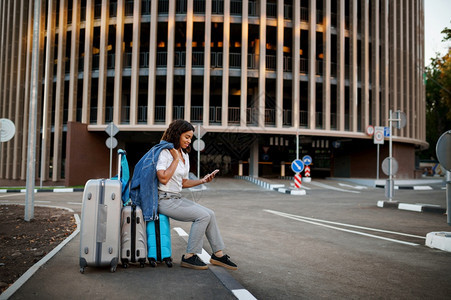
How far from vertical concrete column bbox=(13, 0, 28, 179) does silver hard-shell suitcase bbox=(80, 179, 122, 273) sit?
90.9 ft

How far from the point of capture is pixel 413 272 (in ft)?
13.2

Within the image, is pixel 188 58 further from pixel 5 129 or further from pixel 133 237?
pixel 133 237

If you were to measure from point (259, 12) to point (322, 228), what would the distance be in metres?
20.7

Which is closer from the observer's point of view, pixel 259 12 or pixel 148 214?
pixel 148 214

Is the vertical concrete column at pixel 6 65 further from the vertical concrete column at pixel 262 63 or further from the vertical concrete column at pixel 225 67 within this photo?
the vertical concrete column at pixel 262 63

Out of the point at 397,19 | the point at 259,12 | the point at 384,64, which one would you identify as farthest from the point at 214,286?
the point at 397,19

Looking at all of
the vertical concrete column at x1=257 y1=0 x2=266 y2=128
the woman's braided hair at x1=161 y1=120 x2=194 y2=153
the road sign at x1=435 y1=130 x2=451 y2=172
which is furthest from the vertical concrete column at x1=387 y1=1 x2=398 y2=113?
the woman's braided hair at x1=161 y1=120 x2=194 y2=153

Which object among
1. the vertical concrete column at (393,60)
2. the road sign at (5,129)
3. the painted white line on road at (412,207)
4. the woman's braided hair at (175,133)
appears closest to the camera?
the woman's braided hair at (175,133)

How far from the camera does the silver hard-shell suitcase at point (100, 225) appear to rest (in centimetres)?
363

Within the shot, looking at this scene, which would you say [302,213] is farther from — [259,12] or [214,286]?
[259,12]

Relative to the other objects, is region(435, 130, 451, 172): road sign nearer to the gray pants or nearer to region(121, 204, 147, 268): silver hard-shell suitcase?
the gray pants

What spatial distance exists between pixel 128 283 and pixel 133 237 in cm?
66

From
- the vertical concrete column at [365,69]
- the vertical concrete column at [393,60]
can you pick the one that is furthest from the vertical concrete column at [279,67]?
the vertical concrete column at [393,60]

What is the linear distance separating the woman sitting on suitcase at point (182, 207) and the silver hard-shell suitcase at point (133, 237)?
0.28 m
